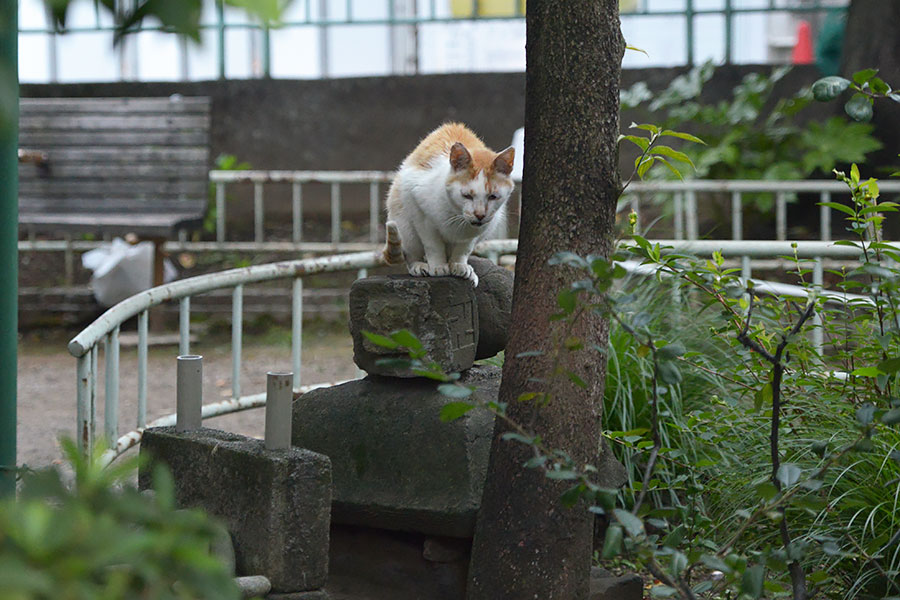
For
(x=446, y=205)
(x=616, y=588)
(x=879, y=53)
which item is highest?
(x=879, y=53)

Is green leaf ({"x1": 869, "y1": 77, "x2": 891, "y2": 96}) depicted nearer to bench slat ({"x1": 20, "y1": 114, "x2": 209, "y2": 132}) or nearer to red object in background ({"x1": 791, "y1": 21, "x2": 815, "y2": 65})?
bench slat ({"x1": 20, "y1": 114, "x2": 209, "y2": 132})

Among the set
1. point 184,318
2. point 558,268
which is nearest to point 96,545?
point 558,268

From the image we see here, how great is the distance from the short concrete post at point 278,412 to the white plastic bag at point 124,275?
4.56 metres

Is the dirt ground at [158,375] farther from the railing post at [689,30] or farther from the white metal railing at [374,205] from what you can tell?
the railing post at [689,30]

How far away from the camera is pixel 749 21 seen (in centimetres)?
788

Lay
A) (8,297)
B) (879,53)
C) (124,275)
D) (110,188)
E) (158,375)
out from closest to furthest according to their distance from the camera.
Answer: (8,297) → (158,375) → (879,53) → (124,275) → (110,188)

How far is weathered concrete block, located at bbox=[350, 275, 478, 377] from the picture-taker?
2.83m

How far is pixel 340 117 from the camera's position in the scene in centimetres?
794

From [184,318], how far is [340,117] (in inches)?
180

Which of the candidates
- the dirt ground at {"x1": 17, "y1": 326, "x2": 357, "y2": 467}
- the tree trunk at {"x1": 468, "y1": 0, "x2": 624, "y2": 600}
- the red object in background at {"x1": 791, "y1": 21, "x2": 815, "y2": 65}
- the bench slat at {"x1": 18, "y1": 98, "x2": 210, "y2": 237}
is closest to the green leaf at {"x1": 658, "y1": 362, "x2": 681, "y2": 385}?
the tree trunk at {"x1": 468, "y1": 0, "x2": 624, "y2": 600}

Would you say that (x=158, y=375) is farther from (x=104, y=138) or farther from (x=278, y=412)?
(x=278, y=412)

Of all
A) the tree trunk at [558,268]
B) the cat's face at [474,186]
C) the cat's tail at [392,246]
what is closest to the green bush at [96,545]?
the tree trunk at [558,268]

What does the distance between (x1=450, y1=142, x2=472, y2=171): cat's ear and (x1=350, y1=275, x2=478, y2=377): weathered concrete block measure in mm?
381

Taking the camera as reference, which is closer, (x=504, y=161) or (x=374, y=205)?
(x=504, y=161)
